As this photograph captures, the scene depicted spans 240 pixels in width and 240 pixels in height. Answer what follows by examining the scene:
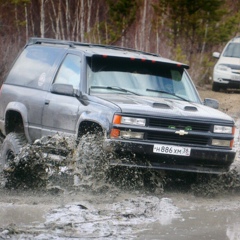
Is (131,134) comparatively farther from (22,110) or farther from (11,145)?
(11,145)

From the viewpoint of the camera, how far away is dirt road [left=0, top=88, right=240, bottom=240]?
719 cm

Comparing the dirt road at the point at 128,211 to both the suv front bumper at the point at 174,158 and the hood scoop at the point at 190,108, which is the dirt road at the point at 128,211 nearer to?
the suv front bumper at the point at 174,158

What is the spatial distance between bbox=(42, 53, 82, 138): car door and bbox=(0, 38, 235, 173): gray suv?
1 centimetres

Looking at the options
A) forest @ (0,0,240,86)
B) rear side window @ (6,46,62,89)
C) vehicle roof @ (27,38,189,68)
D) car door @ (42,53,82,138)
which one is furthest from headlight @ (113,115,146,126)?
forest @ (0,0,240,86)

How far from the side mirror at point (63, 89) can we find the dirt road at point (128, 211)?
1087mm

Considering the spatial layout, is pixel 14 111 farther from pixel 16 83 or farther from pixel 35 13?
pixel 35 13

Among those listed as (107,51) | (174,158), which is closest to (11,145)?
(107,51)

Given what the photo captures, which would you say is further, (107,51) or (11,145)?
(11,145)

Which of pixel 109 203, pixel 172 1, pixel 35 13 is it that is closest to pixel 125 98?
pixel 109 203

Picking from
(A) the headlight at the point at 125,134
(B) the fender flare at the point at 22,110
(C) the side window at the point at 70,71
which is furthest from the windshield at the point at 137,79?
(B) the fender flare at the point at 22,110

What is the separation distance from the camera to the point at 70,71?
10.2 m

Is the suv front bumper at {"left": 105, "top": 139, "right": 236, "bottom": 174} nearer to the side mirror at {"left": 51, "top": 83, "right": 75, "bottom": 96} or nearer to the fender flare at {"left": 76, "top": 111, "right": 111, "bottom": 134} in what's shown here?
the fender flare at {"left": 76, "top": 111, "right": 111, "bottom": 134}

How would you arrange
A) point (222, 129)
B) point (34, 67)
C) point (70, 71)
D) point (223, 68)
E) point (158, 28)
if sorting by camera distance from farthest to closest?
1. point (158, 28)
2. point (223, 68)
3. point (34, 67)
4. point (70, 71)
5. point (222, 129)

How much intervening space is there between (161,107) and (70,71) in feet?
4.98
